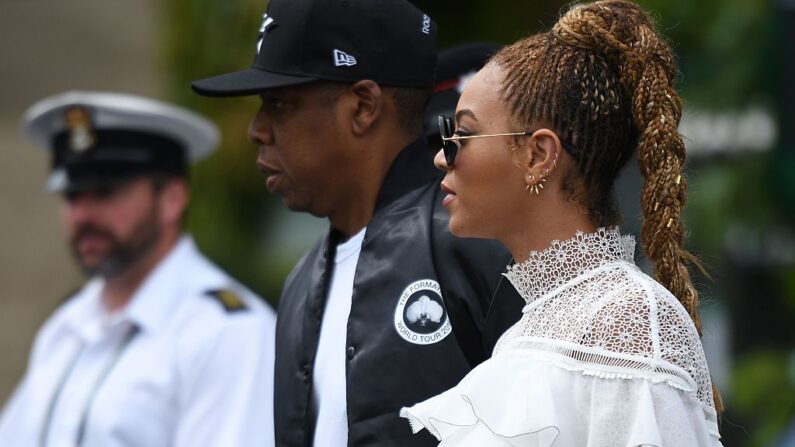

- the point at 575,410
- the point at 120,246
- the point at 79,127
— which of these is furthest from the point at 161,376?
the point at 575,410

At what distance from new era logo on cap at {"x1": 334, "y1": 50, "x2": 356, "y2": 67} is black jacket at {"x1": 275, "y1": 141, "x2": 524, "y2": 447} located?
23 cm

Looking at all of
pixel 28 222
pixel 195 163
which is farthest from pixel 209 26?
pixel 28 222

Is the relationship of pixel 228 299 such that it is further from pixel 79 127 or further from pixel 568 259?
pixel 568 259

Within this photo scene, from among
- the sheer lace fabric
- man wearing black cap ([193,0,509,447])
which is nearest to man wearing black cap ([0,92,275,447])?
man wearing black cap ([193,0,509,447])

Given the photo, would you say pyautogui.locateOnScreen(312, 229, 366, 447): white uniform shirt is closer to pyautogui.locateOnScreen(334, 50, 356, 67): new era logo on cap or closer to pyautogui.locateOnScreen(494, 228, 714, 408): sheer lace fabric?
pyautogui.locateOnScreen(334, 50, 356, 67): new era logo on cap

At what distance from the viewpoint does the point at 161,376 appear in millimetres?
4387

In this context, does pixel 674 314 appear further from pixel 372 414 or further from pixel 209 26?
pixel 209 26

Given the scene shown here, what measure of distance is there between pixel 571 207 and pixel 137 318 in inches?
103

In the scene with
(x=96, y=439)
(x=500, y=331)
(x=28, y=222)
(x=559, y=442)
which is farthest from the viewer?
(x=28, y=222)

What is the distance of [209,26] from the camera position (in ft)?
26.2

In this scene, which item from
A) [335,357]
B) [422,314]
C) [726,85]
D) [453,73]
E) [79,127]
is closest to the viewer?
[422,314]

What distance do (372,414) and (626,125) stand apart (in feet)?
2.46

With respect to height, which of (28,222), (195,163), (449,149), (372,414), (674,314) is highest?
(449,149)

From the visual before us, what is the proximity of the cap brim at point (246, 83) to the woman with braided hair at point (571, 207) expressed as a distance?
521 mm
